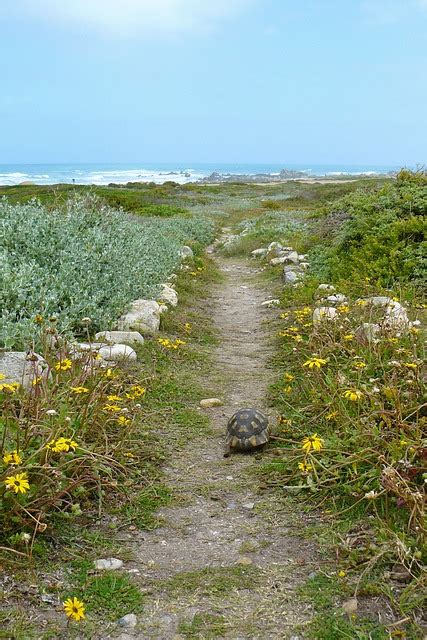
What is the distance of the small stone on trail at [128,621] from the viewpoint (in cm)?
282

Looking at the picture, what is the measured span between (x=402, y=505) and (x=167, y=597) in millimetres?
1382

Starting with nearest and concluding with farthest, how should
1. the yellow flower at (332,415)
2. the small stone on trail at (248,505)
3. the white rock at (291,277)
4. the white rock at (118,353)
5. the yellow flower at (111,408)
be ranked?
the small stone on trail at (248,505)
the yellow flower at (111,408)
the yellow flower at (332,415)
the white rock at (118,353)
the white rock at (291,277)

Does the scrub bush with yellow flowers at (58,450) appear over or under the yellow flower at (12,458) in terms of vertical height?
under

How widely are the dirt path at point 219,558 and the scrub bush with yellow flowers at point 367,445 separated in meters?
0.30

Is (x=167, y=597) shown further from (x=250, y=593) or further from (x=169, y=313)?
(x=169, y=313)

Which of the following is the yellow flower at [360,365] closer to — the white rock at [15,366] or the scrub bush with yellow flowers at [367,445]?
the scrub bush with yellow flowers at [367,445]

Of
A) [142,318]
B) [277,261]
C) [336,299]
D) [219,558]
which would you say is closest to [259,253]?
[277,261]

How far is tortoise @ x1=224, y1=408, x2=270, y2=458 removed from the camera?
4.71 m

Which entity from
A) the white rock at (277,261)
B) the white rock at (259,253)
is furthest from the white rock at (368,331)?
the white rock at (259,253)

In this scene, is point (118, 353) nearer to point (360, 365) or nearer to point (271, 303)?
point (360, 365)

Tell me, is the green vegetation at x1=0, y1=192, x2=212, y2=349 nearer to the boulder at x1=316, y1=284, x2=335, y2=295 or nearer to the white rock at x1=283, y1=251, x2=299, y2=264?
the boulder at x1=316, y1=284, x2=335, y2=295

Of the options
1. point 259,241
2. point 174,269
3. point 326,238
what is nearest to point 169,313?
point 174,269

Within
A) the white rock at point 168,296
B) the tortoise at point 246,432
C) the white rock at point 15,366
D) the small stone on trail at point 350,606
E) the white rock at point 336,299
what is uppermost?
the white rock at point 336,299

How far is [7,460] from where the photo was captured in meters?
3.12
